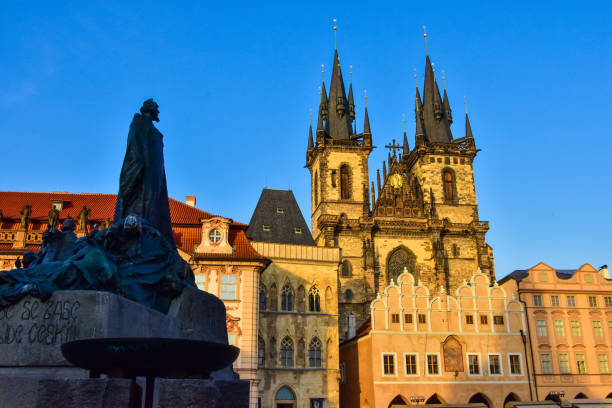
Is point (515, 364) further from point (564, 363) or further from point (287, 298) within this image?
point (287, 298)

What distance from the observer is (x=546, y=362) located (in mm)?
35344

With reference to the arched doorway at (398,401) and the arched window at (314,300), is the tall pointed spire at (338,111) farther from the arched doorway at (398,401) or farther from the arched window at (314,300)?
the arched doorway at (398,401)

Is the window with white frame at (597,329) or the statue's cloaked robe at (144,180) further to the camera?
the window with white frame at (597,329)

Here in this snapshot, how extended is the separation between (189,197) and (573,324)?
27.2 m

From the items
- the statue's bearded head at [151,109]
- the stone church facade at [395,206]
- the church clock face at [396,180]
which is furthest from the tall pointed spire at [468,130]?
the statue's bearded head at [151,109]

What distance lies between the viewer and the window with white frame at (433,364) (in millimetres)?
33062

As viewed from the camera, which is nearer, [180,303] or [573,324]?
[180,303]

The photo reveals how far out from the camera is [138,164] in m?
8.07

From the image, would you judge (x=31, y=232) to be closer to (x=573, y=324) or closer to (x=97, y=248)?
(x=97, y=248)

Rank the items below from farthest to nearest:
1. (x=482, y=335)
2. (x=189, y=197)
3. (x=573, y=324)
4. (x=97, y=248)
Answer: (x=189, y=197) < (x=573, y=324) < (x=482, y=335) < (x=97, y=248)

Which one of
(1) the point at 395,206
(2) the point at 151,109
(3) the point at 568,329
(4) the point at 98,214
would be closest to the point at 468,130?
(1) the point at 395,206

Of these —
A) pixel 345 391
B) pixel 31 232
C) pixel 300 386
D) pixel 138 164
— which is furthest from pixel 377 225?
pixel 138 164

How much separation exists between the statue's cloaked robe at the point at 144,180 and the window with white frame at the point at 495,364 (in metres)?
30.2

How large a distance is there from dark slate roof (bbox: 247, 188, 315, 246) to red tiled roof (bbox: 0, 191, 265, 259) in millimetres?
6973
